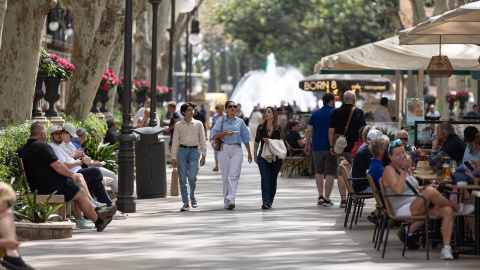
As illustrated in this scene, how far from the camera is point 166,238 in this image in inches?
503

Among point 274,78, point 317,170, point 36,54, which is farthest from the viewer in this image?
point 274,78

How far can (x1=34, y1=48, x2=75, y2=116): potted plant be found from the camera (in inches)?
741

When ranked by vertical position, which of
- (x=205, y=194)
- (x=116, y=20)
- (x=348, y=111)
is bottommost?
(x=205, y=194)

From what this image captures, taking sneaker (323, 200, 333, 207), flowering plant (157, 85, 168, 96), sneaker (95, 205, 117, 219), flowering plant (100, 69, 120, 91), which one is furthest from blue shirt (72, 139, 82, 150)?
flowering plant (157, 85, 168, 96)

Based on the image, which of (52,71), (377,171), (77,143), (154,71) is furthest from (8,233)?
(154,71)

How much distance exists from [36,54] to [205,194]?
16.1 feet

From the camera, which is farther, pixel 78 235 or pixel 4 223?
pixel 78 235

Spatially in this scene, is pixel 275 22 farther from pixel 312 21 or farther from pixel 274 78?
pixel 274 78

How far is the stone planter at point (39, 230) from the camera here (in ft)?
40.7

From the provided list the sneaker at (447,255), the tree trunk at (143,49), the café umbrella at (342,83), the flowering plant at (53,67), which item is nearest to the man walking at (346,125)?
the flowering plant at (53,67)

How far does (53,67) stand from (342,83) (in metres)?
19.8

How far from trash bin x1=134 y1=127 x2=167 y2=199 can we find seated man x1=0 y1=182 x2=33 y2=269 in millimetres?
9419

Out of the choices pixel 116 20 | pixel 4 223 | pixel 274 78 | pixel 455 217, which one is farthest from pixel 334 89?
pixel 274 78

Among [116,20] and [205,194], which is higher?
[116,20]
